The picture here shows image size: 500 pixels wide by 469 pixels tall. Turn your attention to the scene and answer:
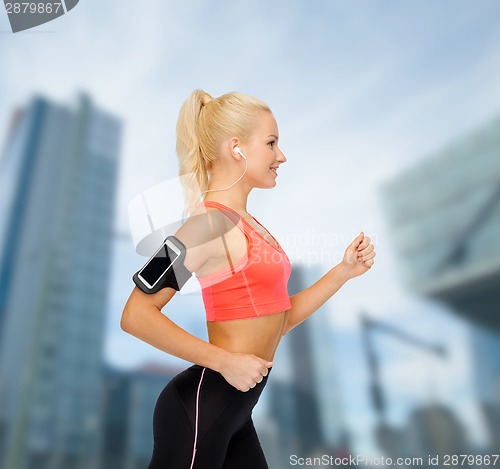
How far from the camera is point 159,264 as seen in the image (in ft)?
2.19

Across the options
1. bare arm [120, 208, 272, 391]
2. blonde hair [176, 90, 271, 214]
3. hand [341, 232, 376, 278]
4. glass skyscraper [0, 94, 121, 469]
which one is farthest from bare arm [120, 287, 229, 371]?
glass skyscraper [0, 94, 121, 469]

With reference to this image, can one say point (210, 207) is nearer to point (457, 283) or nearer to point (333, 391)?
point (333, 391)

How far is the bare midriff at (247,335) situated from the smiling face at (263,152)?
26 centimetres

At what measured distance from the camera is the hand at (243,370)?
2.07 ft

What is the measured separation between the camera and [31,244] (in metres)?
5.90

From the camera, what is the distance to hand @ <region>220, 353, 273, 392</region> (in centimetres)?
63

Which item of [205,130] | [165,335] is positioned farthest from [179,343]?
[205,130]

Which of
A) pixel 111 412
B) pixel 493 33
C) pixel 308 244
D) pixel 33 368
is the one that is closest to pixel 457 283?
pixel 493 33

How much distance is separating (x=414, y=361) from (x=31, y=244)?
5.40m

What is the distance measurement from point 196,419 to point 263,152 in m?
0.46

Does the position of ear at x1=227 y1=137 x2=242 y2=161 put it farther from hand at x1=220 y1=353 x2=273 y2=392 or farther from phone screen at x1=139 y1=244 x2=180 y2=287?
hand at x1=220 y1=353 x2=273 y2=392

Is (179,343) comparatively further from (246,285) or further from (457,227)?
(457,227)

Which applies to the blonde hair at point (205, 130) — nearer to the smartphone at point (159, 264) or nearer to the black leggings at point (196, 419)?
the smartphone at point (159, 264)

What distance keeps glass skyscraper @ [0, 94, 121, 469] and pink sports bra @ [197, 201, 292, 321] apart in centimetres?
499
